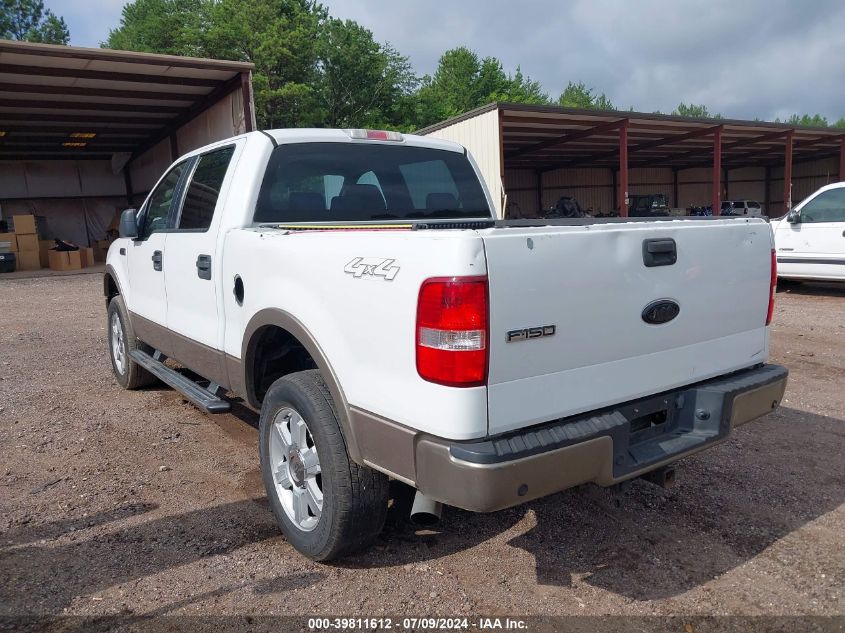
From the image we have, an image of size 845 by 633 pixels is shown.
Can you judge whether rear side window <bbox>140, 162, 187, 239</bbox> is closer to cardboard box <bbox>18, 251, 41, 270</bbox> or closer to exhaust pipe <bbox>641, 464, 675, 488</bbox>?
exhaust pipe <bbox>641, 464, 675, 488</bbox>

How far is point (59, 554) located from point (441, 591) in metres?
1.87

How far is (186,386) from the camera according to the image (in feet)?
14.3

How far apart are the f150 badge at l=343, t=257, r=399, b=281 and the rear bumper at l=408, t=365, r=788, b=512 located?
61 centimetres

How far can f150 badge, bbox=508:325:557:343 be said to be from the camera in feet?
7.59

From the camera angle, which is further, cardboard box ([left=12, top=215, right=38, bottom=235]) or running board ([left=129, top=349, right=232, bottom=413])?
cardboard box ([left=12, top=215, right=38, bottom=235])

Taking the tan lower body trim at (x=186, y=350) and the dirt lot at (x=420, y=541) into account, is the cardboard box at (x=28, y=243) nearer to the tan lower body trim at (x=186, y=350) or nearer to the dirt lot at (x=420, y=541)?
A: the tan lower body trim at (x=186, y=350)

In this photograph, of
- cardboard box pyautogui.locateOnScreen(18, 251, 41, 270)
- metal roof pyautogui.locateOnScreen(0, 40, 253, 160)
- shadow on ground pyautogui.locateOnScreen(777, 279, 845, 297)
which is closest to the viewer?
shadow on ground pyautogui.locateOnScreen(777, 279, 845, 297)

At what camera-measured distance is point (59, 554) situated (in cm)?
320

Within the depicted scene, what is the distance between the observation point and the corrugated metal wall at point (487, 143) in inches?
652

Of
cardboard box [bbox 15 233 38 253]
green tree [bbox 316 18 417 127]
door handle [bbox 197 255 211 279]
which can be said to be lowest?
door handle [bbox 197 255 211 279]

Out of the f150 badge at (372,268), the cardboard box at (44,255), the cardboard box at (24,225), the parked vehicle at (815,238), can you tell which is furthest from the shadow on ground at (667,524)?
the cardboard box at (44,255)

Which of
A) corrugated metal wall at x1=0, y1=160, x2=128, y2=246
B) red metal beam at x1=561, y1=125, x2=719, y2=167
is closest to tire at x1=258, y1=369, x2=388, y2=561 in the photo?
red metal beam at x1=561, y1=125, x2=719, y2=167

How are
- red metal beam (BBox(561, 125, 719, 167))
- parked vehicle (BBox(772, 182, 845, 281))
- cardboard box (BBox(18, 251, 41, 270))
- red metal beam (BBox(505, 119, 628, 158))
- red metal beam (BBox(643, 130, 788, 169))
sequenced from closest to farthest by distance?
parked vehicle (BBox(772, 182, 845, 281)), cardboard box (BBox(18, 251, 41, 270)), red metal beam (BBox(505, 119, 628, 158)), red metal beam (BBox(561, 125, 719, 167)), red metal beam (BBox(643, 130, 788, 169))

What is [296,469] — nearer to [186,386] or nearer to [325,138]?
[186,386]
